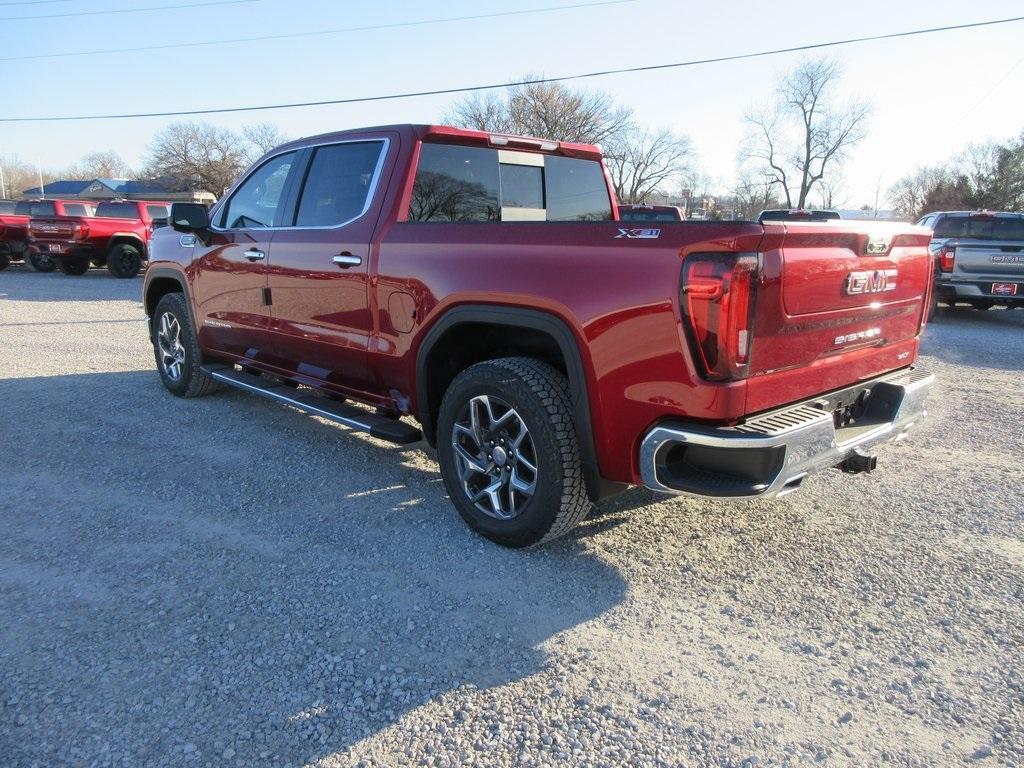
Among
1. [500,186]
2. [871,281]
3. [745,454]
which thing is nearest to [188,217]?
[500,186]

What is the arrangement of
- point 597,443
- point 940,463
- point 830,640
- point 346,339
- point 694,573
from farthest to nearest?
point 940,463 → point 346,339 → point 694,573 → point 597,443 → point 830,640

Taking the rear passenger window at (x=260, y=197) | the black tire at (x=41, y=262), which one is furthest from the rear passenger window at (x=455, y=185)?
the black tire at (x=41, y=262)

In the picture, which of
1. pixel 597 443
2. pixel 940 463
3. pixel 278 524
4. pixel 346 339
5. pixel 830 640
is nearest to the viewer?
pixel 830 640

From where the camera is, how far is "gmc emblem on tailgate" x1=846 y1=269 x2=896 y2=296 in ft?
10.1

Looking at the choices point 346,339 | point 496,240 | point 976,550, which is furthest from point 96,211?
point 976,550

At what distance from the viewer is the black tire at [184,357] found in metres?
5.95

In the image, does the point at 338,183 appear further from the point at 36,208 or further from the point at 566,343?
the point at 36,208

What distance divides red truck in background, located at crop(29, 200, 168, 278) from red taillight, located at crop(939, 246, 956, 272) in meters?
16.2

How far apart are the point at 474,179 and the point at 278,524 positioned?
220 centimetres

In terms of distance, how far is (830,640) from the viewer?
2773 millimetres

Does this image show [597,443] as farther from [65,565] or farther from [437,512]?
[65,565]

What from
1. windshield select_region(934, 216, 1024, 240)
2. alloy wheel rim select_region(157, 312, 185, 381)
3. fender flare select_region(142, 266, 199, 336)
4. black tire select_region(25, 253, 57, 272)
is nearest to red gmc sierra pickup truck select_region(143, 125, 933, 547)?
fender flare select_region(142, 266, 199, 336)

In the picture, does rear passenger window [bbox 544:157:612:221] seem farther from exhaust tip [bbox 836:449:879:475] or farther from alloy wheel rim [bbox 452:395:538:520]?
exhaust tip [bbox 836:449:879:475]

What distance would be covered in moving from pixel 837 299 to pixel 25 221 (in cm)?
2274
